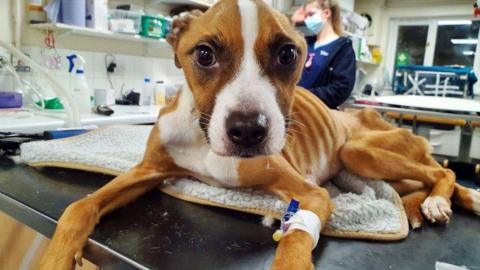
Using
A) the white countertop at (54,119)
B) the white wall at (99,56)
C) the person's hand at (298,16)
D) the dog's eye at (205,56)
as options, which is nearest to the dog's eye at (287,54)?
the dog's eye at (205,56)

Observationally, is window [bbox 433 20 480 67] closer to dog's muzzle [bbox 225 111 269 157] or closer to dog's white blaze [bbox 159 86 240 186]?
dog's white blaze [bbox 159 86 240 186]

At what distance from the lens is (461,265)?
665 millimetres

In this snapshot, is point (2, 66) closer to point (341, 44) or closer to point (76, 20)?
point (76, 20)

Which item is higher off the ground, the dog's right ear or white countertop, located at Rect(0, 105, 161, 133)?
the dog's right ear

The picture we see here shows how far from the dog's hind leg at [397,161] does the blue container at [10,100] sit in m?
1.82

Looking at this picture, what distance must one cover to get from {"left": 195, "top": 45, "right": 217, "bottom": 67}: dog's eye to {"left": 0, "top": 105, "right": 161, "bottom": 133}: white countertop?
1127 millimetres

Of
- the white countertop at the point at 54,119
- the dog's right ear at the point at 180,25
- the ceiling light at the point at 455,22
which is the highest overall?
→ the ceiling light at the point at 455,22

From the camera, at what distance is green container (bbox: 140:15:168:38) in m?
2.59

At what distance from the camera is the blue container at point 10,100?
6.61 feet

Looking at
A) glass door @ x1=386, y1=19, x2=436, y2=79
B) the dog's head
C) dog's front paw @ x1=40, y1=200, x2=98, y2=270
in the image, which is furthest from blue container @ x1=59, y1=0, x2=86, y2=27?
glass door @ x1=386, y1=19, x2=436, y2=79

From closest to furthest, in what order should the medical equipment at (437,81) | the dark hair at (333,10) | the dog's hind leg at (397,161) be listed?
the dog's hind leg at (397,161)
the dark hair at (333,10)
the medical equipment at (437,81)

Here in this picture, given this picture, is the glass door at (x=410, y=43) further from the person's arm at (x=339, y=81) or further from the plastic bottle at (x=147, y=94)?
the plastic bottle at (x=147, y=94)

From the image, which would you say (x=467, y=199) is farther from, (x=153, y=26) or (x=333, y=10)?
(x=153, y=26)

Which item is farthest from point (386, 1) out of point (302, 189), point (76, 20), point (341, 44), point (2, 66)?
point (302, 189)
